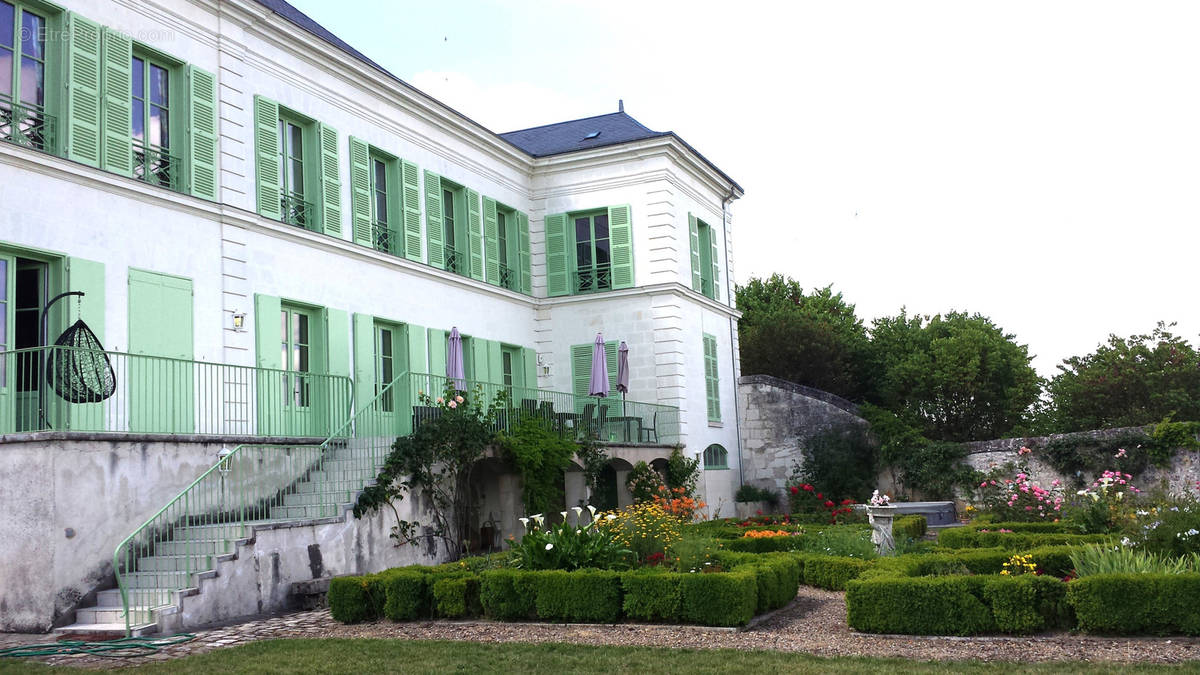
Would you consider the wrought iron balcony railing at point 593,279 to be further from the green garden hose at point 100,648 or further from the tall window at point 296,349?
the green garden hose at point 100,648

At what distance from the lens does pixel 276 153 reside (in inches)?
613

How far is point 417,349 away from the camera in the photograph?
59.5 ft

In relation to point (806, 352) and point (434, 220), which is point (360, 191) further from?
point (806, 352)

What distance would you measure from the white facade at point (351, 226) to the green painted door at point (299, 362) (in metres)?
0.31

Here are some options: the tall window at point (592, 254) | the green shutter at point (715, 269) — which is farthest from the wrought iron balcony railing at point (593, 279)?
the green shutter at point (715, 269)

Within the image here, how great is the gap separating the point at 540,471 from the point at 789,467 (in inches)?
388

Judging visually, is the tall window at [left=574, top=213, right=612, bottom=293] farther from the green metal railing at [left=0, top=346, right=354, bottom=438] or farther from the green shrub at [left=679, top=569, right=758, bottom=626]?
the green shrub at [left=679, top=569, right=758, bottom=626]

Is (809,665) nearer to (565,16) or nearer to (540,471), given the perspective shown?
(565,16)

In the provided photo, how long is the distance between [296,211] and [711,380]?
34.8ft

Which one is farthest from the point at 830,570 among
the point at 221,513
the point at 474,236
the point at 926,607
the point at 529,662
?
the point at 474,236

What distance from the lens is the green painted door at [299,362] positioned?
14.5 metres

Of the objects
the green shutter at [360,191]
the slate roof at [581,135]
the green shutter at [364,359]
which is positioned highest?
the slate roof at [581,135]

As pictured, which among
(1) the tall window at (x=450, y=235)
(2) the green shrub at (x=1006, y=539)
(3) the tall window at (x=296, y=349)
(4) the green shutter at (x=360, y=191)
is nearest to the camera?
(2) the green shrub at (x=1006, y=539)

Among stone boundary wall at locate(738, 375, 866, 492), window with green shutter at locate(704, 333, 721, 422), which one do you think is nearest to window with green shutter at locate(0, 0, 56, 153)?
window with green shutter at locate(704, 333, 721, 422)
